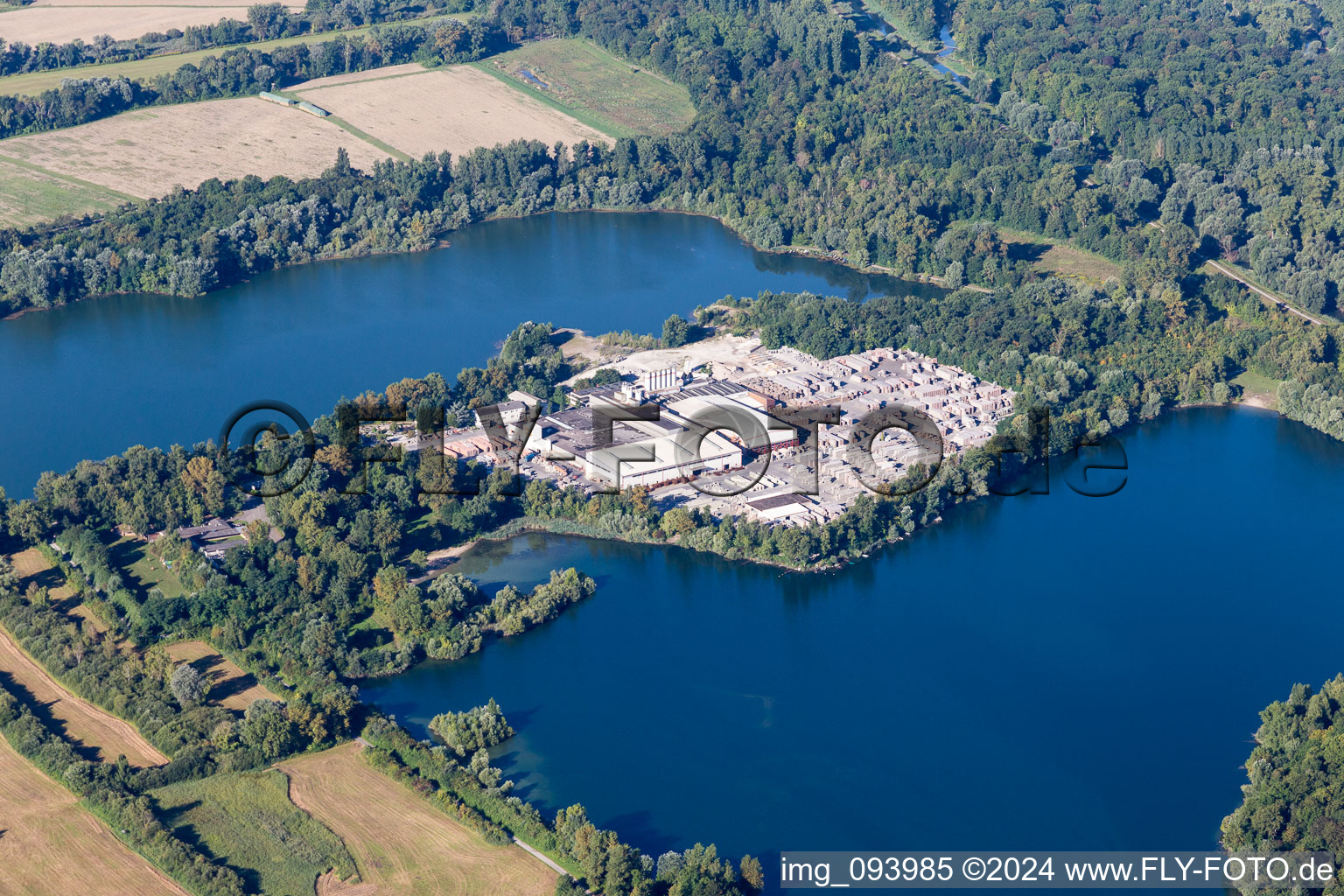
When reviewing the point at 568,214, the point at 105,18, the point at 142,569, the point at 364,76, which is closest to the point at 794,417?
the point at 142,569

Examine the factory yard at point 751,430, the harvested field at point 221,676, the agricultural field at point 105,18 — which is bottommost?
the harvested field at point 221,676

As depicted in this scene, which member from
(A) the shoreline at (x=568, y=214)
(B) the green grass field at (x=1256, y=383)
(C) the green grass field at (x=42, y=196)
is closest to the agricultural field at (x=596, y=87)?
(A) the shoreline at (x=568, y=214)

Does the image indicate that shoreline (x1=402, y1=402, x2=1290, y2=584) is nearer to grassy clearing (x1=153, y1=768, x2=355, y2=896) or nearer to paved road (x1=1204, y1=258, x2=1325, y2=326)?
grassy clearing (x1=153, y1=768, x2=355, y2=896)

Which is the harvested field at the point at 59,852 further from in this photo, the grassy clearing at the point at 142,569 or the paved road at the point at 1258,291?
the paved road at the point at 1258,291

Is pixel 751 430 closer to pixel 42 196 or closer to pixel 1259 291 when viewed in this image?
pixel 1259 291

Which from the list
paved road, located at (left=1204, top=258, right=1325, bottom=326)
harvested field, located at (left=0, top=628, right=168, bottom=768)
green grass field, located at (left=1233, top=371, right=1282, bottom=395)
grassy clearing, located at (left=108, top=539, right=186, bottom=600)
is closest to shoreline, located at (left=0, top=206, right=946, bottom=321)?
paved road, located at (left=1204, top=258, right=1325, bottom=326)

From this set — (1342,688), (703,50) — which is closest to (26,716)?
(1342,688)

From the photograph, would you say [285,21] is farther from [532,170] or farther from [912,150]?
[912,150]
